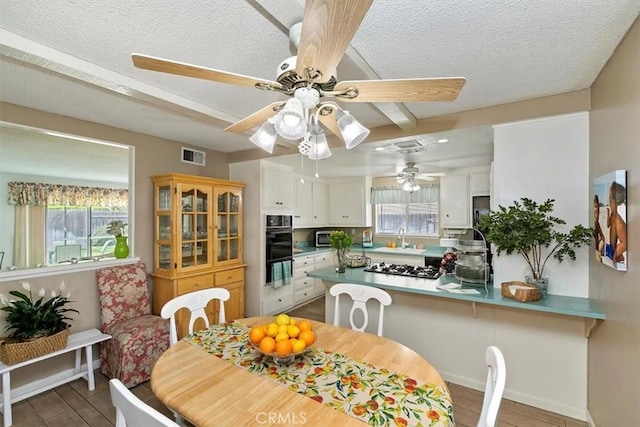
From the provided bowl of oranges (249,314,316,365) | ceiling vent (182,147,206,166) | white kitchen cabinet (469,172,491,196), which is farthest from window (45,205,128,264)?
white kitchen cabinet (469,172,491,196)

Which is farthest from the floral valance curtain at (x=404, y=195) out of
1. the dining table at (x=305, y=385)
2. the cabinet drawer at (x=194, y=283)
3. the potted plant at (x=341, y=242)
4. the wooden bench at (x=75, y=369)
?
the wooden bench at (x=75, y=369)

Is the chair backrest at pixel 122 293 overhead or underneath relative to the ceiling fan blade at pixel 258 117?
underneath

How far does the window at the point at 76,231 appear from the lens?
5891mm

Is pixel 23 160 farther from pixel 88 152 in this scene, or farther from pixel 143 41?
pixel 143 41

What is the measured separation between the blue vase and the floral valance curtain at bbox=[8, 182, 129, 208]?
7.16 feet

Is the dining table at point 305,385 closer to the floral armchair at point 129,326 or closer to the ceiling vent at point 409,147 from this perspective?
the floral armchair at point 129,326

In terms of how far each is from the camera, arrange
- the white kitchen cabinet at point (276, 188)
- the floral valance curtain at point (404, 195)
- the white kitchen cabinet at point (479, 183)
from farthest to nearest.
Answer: the floral valance curtain at point (404, 195), the white kitchen cabinet at point (479, 183), the white kitchen cabinet at point (276, 188)

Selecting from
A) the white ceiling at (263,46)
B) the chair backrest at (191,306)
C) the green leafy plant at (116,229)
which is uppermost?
the white ceiling at (263,46)

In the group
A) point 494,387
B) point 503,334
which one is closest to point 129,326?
point 494,387

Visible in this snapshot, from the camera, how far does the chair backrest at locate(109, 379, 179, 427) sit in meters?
0.80

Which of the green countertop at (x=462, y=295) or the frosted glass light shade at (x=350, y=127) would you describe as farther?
the green countertop at (x=462, y=295)

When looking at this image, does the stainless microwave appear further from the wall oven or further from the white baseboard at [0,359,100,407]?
the white baseboard at [0,359,100,407]

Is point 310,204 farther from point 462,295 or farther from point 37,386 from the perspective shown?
point 37,386

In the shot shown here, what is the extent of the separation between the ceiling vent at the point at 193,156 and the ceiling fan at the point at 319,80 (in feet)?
8.44
